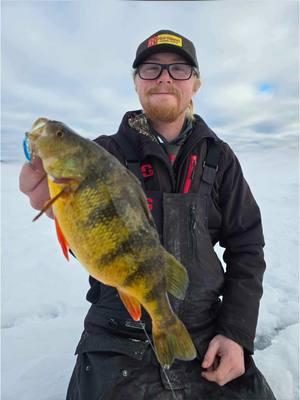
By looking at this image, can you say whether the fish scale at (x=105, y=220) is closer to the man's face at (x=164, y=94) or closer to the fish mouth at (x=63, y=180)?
the fish mouth at (x=63, y=180)

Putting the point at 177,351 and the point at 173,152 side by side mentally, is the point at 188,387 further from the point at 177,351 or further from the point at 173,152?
the point at 173,152

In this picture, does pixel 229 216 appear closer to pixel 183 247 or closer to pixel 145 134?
pixel 183 247

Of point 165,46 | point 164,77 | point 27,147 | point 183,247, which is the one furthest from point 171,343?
point 165,46

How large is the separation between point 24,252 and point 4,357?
8.44 ft

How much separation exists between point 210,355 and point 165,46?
2.22m

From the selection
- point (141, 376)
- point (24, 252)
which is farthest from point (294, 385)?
point (24, 252)

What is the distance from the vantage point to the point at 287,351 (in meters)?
3.03

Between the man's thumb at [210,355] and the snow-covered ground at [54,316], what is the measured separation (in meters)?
0.85

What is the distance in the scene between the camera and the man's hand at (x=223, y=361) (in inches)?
83.4

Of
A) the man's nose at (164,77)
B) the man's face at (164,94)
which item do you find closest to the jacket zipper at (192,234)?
the man's face at (164,94)

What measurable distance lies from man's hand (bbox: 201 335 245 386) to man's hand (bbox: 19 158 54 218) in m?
1.42

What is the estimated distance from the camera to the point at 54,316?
346 cm

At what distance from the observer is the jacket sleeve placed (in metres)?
2.40

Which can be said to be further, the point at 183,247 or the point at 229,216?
the point at 229,216
